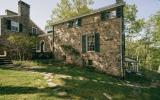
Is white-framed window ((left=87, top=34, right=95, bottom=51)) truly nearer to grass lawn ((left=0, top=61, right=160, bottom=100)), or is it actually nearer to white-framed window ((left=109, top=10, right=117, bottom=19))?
white-framed window ((left=109, top=10, right=117, bottom=19))

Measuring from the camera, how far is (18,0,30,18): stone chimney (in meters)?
33.6

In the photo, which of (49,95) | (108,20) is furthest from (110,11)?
(49,95)

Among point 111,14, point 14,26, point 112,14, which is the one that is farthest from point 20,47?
point 112,14

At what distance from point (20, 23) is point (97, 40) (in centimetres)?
1526

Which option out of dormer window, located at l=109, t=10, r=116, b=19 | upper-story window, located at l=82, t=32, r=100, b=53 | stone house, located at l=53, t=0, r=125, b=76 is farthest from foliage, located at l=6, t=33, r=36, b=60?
dormer window, located at l=109, t=10, r=116, b=19

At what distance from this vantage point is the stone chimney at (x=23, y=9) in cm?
3356

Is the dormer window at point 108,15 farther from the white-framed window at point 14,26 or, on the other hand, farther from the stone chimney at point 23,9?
the stone chimney at point 23,9

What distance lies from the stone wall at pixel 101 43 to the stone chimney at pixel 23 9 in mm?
8288

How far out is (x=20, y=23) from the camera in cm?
3322

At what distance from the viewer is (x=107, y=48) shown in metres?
21.9

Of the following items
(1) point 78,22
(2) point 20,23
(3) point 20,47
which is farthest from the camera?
(2) point 20,23

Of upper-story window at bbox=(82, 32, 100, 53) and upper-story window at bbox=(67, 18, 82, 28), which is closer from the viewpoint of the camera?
upper-story window at bbox=(82, 32, 100, 53)

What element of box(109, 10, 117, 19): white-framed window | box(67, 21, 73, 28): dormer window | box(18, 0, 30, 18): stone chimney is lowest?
box(67, 21, 73, 28): dormer window

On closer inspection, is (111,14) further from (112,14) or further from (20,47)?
(20,47)
